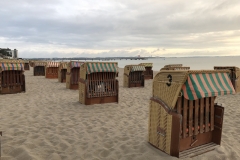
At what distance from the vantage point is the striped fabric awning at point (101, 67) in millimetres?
8789

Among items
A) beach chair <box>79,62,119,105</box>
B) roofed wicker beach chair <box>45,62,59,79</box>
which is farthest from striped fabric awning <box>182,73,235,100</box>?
roofed wicker beach chair <box>45,62,59,79</box>

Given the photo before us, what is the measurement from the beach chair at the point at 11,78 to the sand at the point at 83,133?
2716 millimetres

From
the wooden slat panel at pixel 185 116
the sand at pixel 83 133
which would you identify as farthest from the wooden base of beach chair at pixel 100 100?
the wooden slat panel at pixel 185 116

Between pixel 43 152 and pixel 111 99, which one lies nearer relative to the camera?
pixel 43 152

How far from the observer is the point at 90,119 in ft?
23.1

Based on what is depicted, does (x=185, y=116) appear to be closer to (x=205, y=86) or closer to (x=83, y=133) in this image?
(x=205, y=86)

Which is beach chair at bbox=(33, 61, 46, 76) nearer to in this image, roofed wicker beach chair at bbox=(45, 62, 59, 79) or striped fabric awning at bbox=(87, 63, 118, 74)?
roofed wicker beach chair at bbox=(45, 62, 59, 79)

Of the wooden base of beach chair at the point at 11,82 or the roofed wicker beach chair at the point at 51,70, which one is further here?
the roofed wicker beach chair at the point at 51,70

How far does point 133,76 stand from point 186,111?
11.2 m

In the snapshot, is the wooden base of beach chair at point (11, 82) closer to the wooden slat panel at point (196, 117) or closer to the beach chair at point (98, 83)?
the beach chair at point (98, 83)

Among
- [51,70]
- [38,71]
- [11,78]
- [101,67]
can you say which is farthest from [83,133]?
[38,71]

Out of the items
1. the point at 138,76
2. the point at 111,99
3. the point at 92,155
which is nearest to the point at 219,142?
the point at 92,155

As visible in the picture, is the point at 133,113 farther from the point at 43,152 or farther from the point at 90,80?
the point at 43,152

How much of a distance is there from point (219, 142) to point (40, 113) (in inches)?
236
